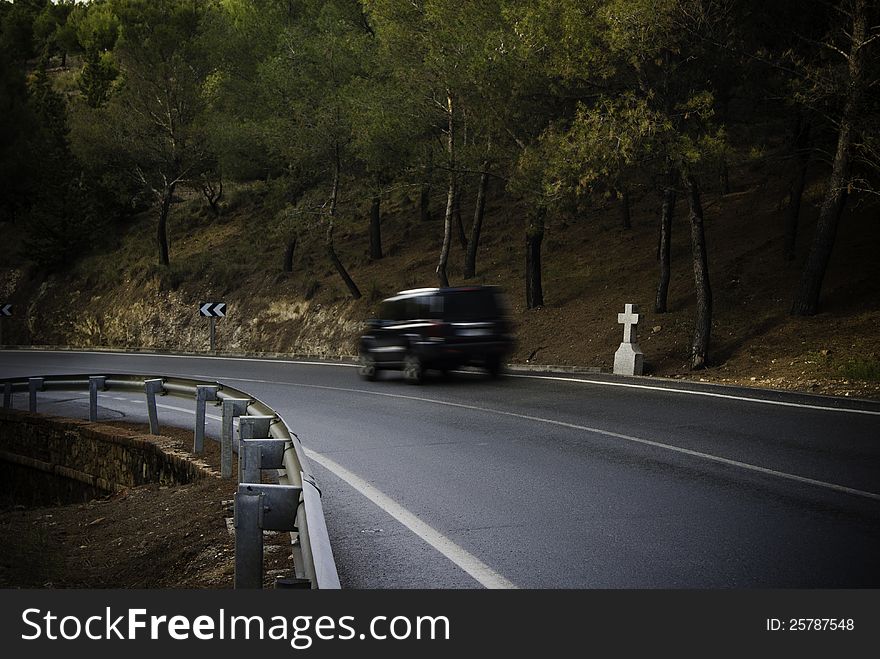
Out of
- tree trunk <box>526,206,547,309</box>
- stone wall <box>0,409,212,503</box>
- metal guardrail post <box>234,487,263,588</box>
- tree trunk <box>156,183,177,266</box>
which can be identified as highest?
tree trunk <box>156,183,177,266</box>

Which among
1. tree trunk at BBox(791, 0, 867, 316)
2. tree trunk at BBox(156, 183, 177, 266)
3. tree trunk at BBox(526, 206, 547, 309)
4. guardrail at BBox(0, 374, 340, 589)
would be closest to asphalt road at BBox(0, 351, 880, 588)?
guardrail at BBox(0, 374, 340, 589)

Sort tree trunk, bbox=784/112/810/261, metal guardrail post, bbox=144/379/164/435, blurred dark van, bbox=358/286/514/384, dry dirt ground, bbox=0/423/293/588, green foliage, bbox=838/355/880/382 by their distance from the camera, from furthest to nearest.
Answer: tree trunk, bbox=784/112/810/261 → blurred dark van, bbox=358/286/514/384 → green foliage, bbox=838/355/880/382 → metal guardrail post, bbox=144/379/164/435 → dry dirt ground, bbox=0/423/293/588

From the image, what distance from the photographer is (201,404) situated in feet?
35.2

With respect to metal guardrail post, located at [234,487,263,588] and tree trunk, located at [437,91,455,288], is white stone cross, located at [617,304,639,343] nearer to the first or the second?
tree trunk, located at [437,91,455,288]

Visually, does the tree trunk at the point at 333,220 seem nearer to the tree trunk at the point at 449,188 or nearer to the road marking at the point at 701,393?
the tree trunk at the point at 449,188

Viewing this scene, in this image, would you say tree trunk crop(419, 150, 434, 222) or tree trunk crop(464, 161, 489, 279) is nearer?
tree trunk crop(419, 150, 434, 222)

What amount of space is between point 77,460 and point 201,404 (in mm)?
4413

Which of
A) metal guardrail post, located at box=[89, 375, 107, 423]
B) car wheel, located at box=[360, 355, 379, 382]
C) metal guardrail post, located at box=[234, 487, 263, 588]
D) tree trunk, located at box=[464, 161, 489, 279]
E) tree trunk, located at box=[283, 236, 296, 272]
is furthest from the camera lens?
tree trunk, located at box=[283, 236, 296, 272]

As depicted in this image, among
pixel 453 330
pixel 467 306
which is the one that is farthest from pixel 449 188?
pixel 453 330

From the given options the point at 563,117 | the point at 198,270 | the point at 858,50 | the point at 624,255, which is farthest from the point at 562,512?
the point at 198,270

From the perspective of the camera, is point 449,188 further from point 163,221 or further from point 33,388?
point 163,221

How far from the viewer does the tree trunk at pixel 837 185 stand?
18.1m

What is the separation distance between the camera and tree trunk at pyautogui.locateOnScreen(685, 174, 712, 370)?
19.7 m

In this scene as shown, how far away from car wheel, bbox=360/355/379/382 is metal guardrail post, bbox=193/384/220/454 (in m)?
8.53
